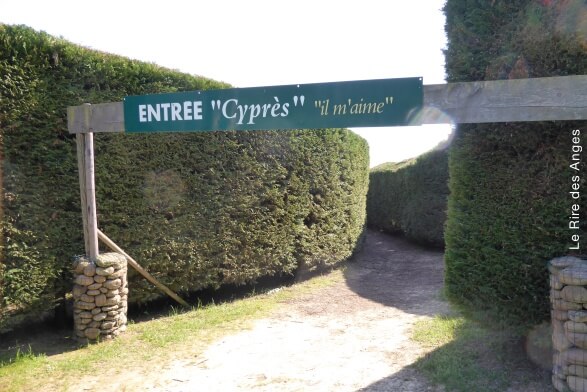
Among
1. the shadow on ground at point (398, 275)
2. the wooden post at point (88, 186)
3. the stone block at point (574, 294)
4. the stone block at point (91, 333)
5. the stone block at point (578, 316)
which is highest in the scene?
the wooden post at point (88, 186)

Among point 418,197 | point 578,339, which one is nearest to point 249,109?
point 578,339

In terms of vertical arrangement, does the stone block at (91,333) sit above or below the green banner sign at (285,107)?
below

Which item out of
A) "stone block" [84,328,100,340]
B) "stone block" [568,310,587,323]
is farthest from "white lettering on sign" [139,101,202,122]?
"stone block" [568,310,587,323]

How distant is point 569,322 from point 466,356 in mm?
1342

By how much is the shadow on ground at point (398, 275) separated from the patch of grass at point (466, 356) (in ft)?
3.86

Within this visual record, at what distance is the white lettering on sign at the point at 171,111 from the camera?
16.3ft

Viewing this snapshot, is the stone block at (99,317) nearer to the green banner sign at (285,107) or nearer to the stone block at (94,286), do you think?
the stone block at (94,286)

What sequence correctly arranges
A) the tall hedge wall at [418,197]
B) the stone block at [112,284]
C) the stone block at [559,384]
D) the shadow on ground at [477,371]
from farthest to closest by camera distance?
the tall hedge wall at [418,197] < the stone block at [112,284] < the shadow on ground at [477,371] < the stone block at [559,384]

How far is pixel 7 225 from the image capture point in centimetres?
529

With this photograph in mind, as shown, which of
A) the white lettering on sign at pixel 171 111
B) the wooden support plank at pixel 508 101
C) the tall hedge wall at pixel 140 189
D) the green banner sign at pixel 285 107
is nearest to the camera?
the wooden support plank at pixel 508 101

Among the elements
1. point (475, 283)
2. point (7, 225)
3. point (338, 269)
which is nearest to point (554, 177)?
point (475, 283)

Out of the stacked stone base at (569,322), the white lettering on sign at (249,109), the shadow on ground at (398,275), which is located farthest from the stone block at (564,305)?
the shadow on ground at (398,275)

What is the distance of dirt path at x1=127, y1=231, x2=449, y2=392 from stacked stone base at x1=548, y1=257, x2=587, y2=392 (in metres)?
1.12

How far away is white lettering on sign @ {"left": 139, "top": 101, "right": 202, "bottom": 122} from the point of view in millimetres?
4975
